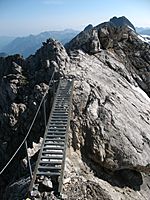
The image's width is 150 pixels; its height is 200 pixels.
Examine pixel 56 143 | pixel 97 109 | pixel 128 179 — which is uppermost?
pixel 56 143

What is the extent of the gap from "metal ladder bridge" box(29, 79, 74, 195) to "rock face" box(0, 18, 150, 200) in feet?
2.01

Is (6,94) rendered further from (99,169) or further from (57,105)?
(99,169)

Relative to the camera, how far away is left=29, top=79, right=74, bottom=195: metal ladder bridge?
1719 centimetres

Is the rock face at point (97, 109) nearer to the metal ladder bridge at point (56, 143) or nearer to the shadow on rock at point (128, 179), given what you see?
the shadow on rock at point (128, 179)

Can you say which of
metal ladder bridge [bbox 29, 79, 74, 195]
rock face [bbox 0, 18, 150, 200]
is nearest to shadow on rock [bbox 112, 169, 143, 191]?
rock face [bbox 0, 18, 150, 200]

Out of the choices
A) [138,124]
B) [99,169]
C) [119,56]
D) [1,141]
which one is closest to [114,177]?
[99,169]

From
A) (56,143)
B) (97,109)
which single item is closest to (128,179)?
(97,109)

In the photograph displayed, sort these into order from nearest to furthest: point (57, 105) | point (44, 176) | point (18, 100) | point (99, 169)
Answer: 1. point (44, 176)
2. point (99, 169)
3. point (57, 105)
4. point (18, 100)

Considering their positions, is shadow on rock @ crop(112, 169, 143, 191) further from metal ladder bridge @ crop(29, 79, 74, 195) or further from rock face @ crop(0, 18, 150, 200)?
metal ladder bridge @ crop(29, 79, 74, 195)

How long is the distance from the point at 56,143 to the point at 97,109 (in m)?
6.47

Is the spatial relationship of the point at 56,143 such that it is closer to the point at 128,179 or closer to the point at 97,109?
the point at 97,109

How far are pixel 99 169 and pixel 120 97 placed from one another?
8010 millimetres

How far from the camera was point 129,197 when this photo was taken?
71.6ft

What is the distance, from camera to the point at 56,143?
67.3ft
